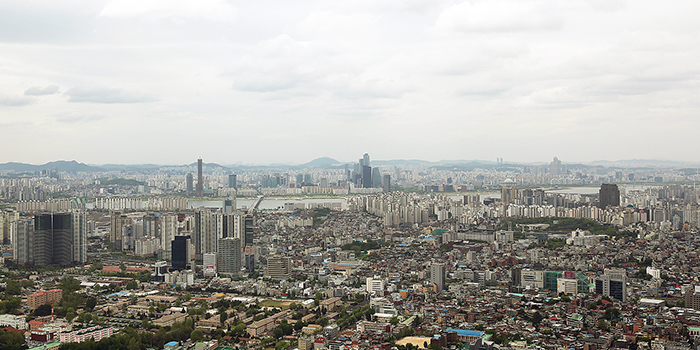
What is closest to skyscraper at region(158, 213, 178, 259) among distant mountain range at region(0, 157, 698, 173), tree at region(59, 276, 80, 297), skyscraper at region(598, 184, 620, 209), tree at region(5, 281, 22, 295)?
tree at region(59, 276, 80, 297)

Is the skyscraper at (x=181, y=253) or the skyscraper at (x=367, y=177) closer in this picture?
the skyscraper at (x=181, y=253)

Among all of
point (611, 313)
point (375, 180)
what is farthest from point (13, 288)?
point (375, 180)

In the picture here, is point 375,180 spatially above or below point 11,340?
above

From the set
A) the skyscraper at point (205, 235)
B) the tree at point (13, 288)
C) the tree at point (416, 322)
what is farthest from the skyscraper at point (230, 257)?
the tree at point (416, 322)

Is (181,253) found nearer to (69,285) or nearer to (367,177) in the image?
(69,285)

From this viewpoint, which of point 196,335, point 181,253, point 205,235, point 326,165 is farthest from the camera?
point 326,165

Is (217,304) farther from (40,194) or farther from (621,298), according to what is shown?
(40,194)

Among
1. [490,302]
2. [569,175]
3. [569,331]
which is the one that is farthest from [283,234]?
[569,175]

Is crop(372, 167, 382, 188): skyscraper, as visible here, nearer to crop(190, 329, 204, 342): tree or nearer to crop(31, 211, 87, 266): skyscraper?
crop(31, 211, 87, 266): skyscraper

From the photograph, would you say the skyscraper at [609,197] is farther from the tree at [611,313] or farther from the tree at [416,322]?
the tree at [416,322]
